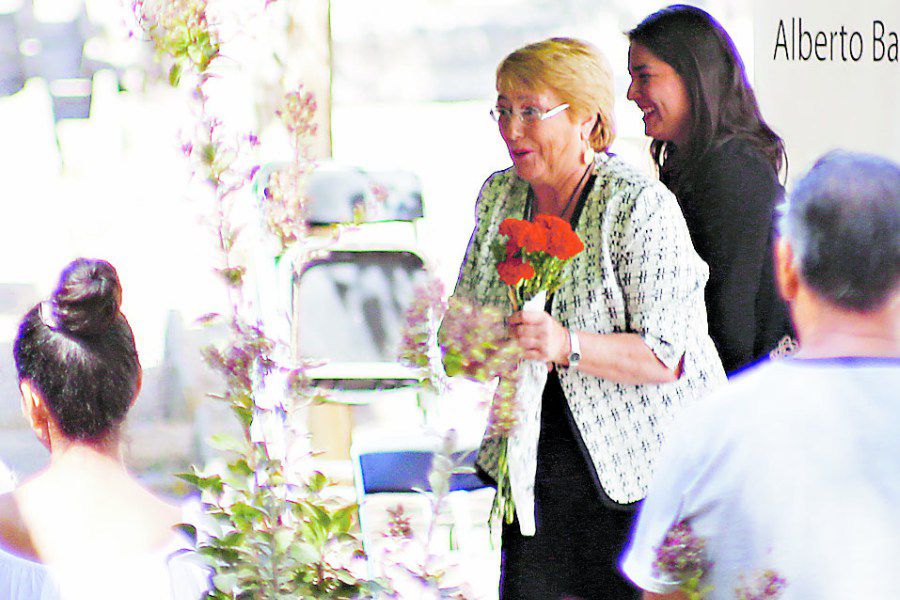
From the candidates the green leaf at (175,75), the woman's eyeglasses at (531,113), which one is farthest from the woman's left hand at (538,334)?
the green leaf at (175,75)

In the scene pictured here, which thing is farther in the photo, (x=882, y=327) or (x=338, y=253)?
(x=338, y=253)

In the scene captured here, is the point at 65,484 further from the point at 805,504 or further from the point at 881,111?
the point at 881,111

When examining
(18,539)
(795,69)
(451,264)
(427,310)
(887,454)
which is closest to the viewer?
(887,454)

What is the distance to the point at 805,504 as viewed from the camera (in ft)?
3.81

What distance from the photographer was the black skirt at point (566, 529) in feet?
6.58

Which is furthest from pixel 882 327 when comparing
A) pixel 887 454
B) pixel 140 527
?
pixel 140 527

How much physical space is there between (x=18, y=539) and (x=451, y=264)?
3170mm

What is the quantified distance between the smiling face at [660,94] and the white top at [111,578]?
1310 mm

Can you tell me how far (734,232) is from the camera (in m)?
2.19

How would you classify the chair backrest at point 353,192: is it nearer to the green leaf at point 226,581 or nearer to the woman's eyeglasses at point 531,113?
the woman's eyeglasses at point 531,113

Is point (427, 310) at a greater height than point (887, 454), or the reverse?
point (427, 310)

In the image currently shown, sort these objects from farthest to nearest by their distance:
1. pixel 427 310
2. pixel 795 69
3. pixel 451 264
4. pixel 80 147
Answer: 1. pixel 451 264
2. pixel 80 147
3. pixel 795 69
4. pixel 427 310

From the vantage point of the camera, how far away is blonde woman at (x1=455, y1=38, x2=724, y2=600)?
6.29 feet

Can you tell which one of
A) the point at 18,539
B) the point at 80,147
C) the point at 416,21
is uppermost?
the point at 416,21
